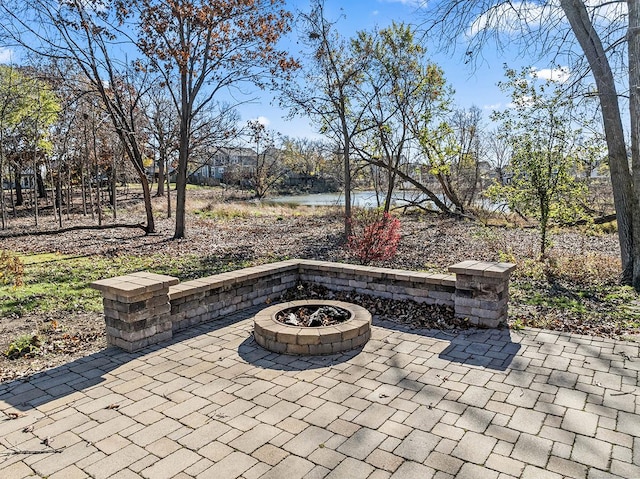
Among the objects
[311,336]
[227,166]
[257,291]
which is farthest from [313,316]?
[227,166]

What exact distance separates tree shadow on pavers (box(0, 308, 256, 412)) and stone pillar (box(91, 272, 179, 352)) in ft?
0.33

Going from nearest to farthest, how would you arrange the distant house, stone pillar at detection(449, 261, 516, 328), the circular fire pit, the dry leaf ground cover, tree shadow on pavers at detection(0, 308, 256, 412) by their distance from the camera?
tree shadow on pavers at detection(0, 308, 256, 412) → the circular fire pit → stone pillar at detection(449, 261, 516, 328) → the dry leaf ground cover → the distant house

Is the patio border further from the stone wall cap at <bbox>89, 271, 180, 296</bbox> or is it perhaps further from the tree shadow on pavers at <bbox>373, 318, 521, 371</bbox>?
the tree shadow on pavers at <bbox>373, 318, 521, 371</bbox>

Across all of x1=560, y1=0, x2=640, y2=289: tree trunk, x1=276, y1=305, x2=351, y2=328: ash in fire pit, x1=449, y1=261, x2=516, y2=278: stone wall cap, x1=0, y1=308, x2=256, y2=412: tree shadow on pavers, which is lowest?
x1=0, y1=308, x2=256, y2=412: tree shadow on pavers

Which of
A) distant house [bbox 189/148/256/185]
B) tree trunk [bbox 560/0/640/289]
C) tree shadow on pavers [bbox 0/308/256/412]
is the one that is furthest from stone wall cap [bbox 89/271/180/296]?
distant house [bbox 189/148/256/185]

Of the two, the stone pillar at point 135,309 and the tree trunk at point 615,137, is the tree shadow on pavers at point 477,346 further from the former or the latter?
the tree trunk at point 615,137

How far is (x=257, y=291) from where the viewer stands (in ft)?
18.6

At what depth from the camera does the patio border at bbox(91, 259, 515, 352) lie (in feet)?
13.4

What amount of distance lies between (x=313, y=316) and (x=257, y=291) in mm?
1414

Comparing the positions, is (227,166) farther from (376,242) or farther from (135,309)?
(135,309)

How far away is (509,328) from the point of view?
4.61 metres

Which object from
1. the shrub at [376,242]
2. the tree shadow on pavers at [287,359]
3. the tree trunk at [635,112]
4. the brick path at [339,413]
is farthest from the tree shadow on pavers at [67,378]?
the tree trunk at [635,112]

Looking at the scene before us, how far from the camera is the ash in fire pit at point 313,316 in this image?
14.4 feet

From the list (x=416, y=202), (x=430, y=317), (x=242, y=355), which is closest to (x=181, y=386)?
(x=242, y=355)
